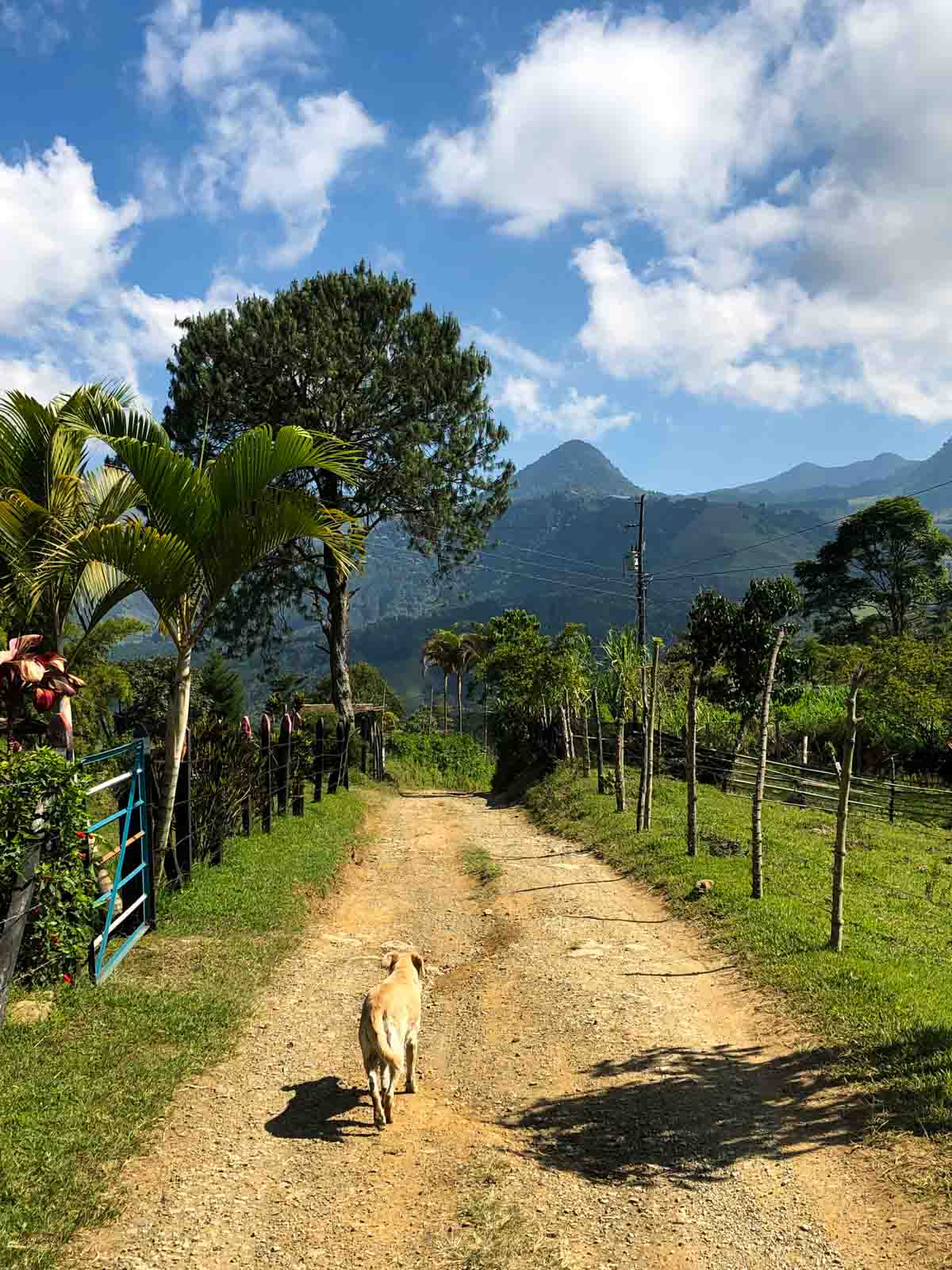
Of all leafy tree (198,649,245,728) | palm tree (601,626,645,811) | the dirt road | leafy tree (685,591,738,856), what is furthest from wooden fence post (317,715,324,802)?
leafy tree (198,649,245,728)

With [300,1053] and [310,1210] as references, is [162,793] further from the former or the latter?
[310,1210]

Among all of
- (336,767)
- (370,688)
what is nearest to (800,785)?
(336,767)

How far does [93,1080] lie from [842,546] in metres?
50.0

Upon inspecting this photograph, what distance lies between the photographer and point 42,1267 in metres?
3.30

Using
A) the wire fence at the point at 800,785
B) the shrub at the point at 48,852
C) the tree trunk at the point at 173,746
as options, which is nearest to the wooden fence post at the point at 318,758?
the wire fence at the point at 800,785

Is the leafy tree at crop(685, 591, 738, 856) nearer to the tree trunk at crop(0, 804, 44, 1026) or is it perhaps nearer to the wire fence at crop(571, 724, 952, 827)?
the wire fence at crop(571, 724, 952, 827)

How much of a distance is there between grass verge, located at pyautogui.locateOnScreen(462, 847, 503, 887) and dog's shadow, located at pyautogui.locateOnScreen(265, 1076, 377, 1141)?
639 centimetres

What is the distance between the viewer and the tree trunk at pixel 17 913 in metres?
4.84

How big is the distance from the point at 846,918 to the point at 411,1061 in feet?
19.8

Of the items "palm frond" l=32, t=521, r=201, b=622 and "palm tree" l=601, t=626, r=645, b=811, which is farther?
"palm tree" l=601, t=626, r=645, b=811

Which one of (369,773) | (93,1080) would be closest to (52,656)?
(93,1080)

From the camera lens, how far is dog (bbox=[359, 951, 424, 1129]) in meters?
4.62

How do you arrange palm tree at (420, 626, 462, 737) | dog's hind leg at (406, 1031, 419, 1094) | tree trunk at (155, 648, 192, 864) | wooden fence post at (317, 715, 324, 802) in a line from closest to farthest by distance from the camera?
dog's hind leg at (406, 1031, 419, 1094), tree trunk at (155, 648, 192, 864), wooden fence post at (317, 715, 324, 802), palm tree at (420, 626, 462, 737)

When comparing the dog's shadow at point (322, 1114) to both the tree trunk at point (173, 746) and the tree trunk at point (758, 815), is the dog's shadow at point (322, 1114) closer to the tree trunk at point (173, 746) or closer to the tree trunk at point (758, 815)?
the tree trunk at point (173, 746)
